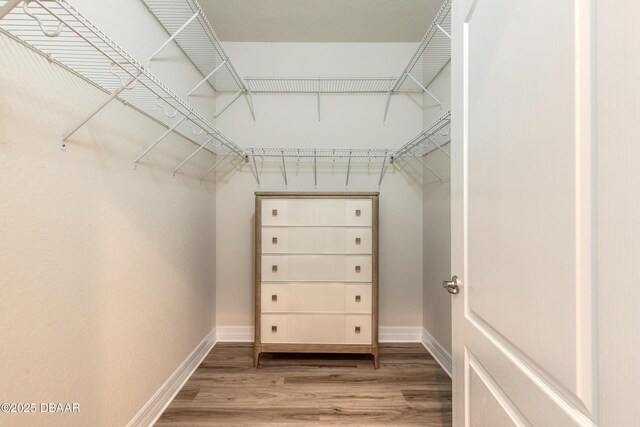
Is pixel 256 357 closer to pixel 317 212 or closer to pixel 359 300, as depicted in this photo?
pixel 359 300

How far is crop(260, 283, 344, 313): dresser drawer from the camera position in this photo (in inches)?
85.1

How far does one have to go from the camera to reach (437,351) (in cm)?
228

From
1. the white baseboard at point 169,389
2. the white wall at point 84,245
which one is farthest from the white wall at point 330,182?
the white wall at point 84,245

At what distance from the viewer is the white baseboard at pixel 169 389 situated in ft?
4.98

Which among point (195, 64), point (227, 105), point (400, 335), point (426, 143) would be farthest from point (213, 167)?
point (400, 335)

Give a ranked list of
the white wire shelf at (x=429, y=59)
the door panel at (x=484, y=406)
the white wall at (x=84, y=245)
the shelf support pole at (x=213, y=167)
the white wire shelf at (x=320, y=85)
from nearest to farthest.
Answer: the door panel at (x=484, y=406) → the white wall at (x=84, y=245) → the white wire shelf at (x=429, y=59) → the shelf support pole at (x=213, y=167) → the white wire shelf at (x=320, y=85)

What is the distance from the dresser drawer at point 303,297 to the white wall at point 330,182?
19.2 inches

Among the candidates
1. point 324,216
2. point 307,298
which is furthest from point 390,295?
point 324,216

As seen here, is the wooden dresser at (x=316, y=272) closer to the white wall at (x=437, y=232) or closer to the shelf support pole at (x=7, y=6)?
the white wall at (x=437, y=232)

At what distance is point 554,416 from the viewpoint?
56cm

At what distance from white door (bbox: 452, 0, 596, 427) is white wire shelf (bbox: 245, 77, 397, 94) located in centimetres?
157

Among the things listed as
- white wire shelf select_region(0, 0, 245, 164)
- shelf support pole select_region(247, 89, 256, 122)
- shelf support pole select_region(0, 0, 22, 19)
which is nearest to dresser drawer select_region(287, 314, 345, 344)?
white wire shelf select_region(0, 0, 245, 164)

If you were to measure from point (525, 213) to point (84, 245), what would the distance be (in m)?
1.37

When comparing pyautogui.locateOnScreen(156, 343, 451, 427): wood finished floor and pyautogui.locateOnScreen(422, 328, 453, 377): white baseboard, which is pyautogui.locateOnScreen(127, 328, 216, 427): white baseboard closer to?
pyautogui.locateOnScreen(156, 343, 451, 427): wood finished floor
